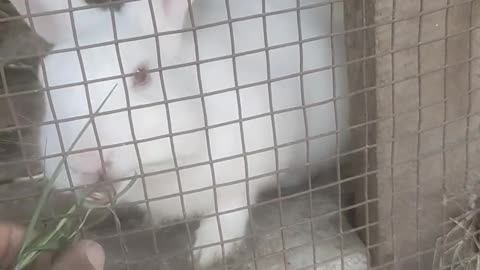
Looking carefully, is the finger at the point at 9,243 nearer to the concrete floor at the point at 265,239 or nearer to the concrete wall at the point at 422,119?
the concrete floor at the point at 265,239

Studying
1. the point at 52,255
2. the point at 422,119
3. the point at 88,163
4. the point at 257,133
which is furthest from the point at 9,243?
the point at 422,119

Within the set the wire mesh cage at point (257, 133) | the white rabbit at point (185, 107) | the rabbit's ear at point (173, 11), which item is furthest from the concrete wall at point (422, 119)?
the rabbit's ear at point (173, 11)

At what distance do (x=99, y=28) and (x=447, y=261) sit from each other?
33.9 inches

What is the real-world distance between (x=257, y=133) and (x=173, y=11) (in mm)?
345

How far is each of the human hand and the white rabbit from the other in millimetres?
134

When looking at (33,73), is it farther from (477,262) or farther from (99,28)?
(477,262)

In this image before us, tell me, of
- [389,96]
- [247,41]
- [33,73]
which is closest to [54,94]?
[247,41]

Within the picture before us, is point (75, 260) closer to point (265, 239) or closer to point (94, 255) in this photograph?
point (94, 255)

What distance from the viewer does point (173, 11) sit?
129cm

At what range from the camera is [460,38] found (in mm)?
1380

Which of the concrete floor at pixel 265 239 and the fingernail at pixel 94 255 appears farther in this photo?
the concrete floor at pixel 265 239

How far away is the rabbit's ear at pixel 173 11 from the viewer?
50.5 inches

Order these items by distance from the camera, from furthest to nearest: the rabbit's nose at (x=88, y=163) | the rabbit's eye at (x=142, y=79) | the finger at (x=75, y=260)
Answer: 1. the rabbit's eye at (x=142, y=79)
2. the rabbit's nose at (x=88, y=163)
3. the finger at (x=75, y=260)

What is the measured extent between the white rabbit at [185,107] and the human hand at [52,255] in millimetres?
134
